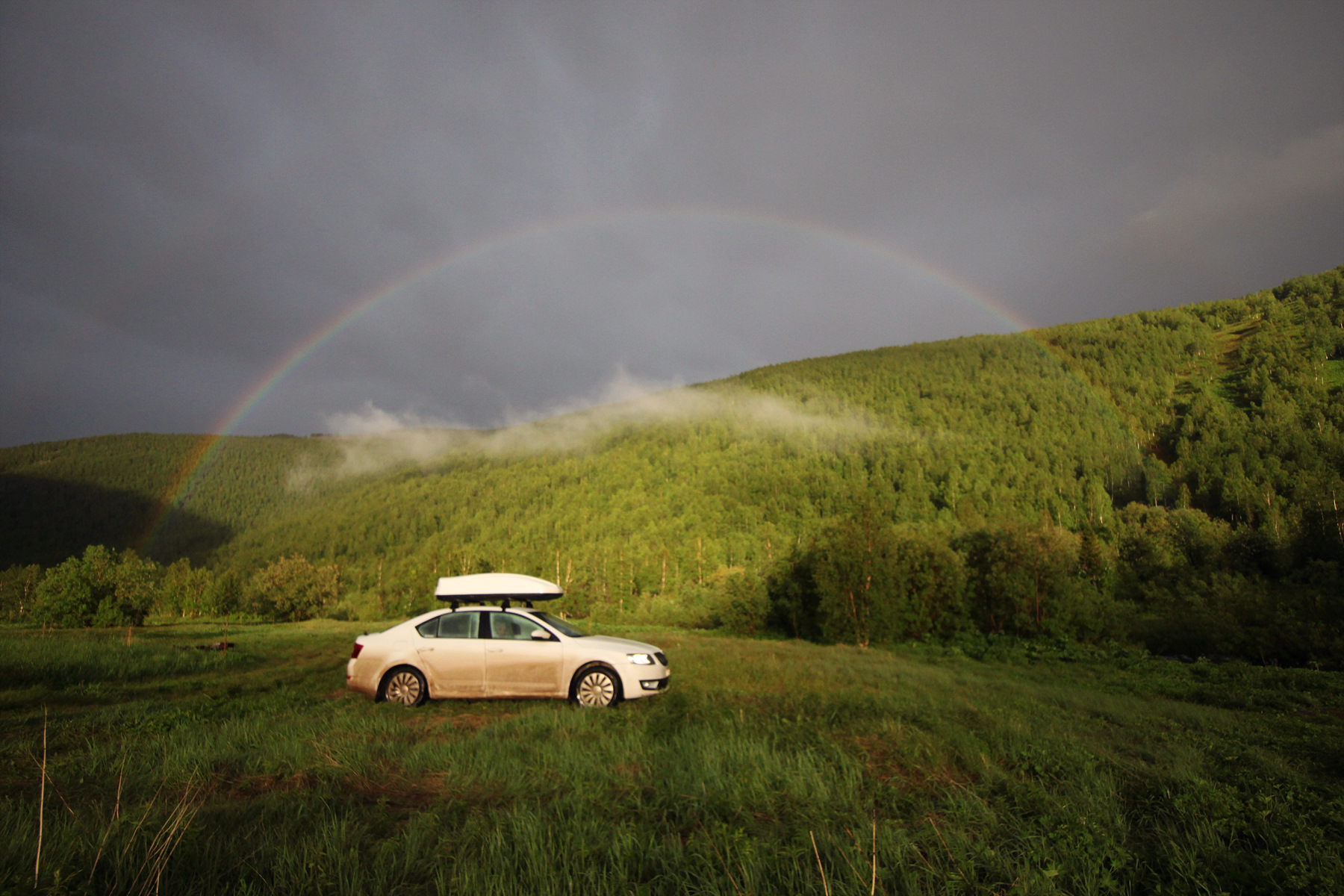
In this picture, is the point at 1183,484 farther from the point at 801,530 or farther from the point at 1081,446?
the point at 801,530

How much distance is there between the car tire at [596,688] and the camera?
9.40 meters

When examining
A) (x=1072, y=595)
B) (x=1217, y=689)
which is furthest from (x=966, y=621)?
(x=1217, y=689)

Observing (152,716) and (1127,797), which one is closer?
(1127,797)

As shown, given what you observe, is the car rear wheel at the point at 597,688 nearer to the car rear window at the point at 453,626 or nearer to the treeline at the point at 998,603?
the car rear window at the point at 453,626

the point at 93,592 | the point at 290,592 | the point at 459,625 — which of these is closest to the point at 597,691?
the point at 459,625

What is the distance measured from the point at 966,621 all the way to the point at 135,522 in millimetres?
226801

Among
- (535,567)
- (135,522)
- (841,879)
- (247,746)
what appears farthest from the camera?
(135,522)

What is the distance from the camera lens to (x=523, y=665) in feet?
31.6

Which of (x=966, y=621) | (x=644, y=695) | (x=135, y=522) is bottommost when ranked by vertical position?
(x=966, y=621)

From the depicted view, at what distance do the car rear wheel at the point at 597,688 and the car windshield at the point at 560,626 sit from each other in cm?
71

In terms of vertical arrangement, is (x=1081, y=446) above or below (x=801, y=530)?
above

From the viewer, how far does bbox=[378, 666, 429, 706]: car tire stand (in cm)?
977

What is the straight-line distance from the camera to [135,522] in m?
182

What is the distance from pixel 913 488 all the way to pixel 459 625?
14444 centimetres
